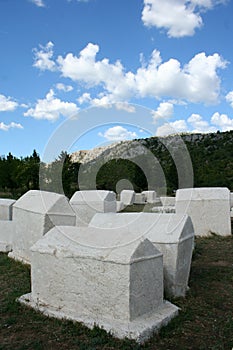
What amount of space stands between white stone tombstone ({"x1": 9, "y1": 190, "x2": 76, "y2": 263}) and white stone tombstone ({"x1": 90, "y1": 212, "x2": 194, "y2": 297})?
1133 millimetres

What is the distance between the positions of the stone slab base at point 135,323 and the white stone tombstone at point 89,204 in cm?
787

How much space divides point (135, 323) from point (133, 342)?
11.8 inches

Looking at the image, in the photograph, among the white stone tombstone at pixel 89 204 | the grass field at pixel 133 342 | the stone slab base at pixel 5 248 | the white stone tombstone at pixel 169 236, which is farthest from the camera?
the white stone tombstone at pixel 89 204

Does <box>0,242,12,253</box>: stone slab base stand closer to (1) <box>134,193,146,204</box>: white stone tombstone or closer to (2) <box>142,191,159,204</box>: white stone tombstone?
(2) <box>142,191,159,204</box>: white stone tombstone

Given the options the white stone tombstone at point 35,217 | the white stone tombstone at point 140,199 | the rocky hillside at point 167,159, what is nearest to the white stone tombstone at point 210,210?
the rocky hillside at point 167,159

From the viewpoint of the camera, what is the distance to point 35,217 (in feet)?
24.5

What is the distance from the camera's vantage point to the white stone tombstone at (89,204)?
1311cm

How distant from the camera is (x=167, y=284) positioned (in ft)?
18.5

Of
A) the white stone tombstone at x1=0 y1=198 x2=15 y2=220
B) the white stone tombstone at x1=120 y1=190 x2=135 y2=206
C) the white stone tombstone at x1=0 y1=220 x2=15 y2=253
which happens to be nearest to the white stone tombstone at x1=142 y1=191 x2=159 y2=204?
the white stone tombstone at x1=120 y1=190 x2=135 y2=206

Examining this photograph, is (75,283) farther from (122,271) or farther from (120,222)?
(120,222)

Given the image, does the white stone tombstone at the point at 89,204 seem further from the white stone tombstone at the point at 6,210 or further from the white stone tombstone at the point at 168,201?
the white stone tombstone at the point at 168,201

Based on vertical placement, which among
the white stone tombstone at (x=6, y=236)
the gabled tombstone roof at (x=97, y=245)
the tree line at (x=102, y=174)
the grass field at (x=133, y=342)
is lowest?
the grass field at (x=133, y=342)

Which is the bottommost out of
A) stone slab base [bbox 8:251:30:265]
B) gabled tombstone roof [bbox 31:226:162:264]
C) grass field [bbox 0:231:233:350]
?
grass field [bbox 0:231:233:350]

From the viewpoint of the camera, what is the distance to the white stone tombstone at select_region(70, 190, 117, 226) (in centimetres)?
1311
